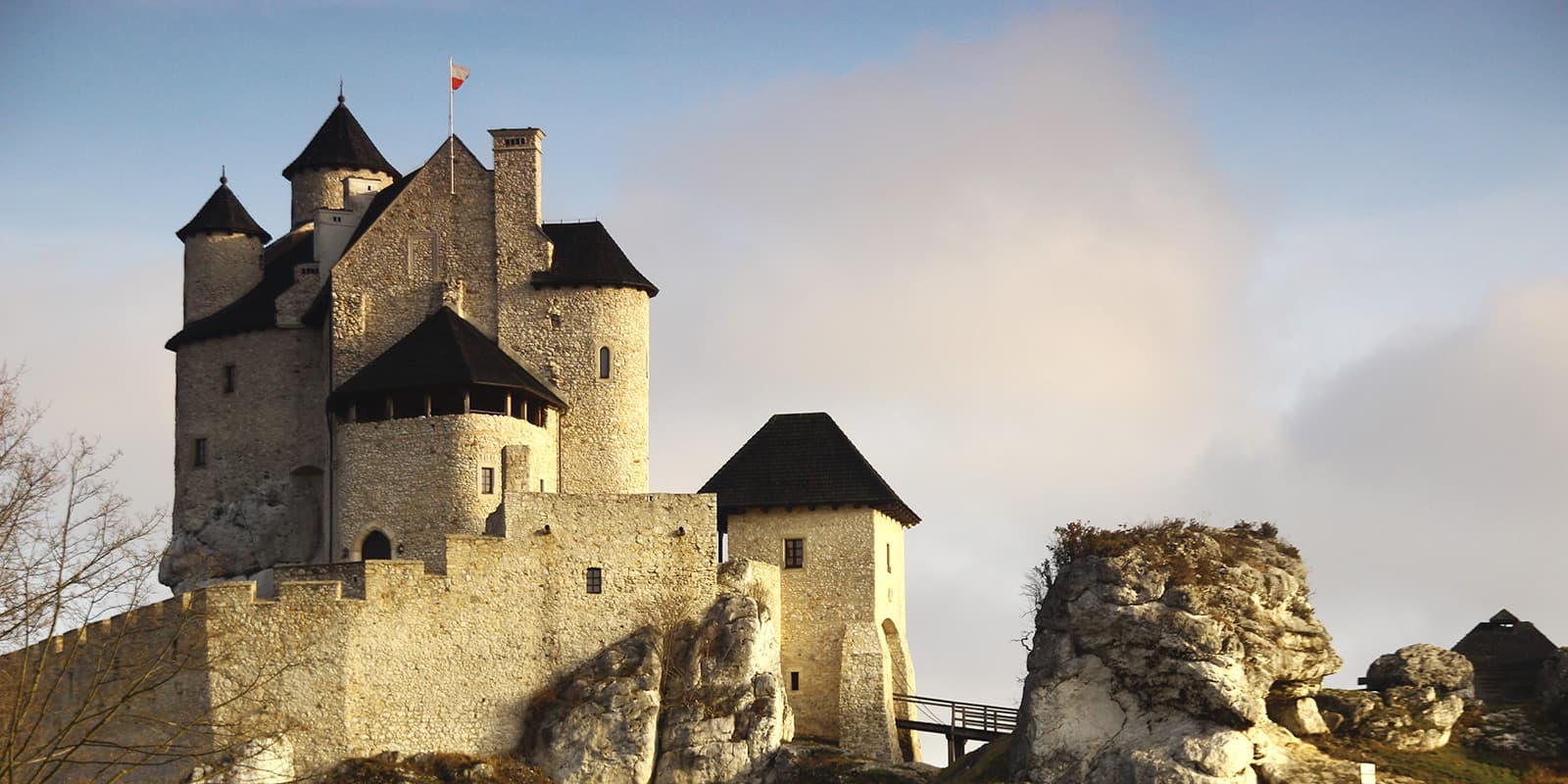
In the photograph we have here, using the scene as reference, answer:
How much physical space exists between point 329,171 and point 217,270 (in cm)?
588

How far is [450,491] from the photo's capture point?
62281 millimetres

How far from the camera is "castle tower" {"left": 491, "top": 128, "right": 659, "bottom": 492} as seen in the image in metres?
66.9

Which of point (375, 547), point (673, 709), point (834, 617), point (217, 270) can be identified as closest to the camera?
point (673, 709)

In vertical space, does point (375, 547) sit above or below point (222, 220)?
below

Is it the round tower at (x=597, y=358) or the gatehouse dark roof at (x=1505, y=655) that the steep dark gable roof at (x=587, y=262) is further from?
the gatehouse dark roof at (x=1505, y=655)

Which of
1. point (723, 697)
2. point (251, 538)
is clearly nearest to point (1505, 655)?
point (723, 697)

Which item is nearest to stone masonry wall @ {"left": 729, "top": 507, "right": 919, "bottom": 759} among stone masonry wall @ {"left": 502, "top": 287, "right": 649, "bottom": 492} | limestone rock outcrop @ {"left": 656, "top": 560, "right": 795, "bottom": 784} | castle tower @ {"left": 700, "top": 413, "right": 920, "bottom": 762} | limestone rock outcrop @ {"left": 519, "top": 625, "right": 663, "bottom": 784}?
castle tower @ {"left": 700, "top": 413, "right": 920, "bottom": 762}

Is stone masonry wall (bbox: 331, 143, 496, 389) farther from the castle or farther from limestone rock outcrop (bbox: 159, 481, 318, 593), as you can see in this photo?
limestone rock outcrop (bbox: 159, 481, 318, 593)

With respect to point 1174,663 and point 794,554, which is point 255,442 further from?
point 1174,663

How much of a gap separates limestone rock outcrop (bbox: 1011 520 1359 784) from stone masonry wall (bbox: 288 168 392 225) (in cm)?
3182

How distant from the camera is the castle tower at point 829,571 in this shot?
209 feet

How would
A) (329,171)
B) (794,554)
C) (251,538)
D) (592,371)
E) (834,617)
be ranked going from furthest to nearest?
1. (329,171)
2. (251,538)
3. (592,371)
4. (794,554)
5. (834,617)

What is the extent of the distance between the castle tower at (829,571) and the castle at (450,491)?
8 cm

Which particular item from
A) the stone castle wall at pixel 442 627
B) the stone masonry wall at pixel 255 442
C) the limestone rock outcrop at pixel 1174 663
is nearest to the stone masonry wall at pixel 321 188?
the stone masonry wall at pixel 255 442
